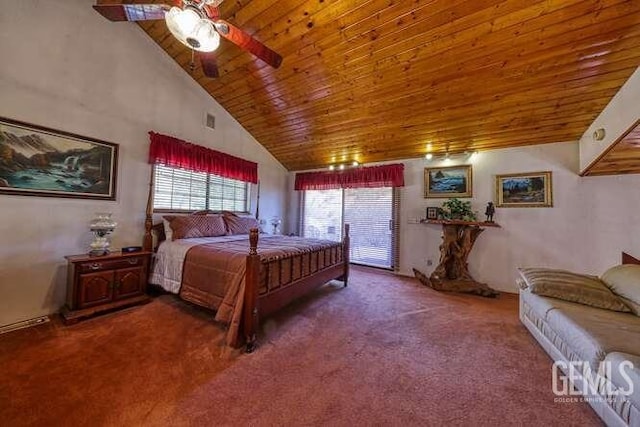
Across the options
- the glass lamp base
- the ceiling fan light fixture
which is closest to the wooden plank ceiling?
the ceiling fan light fixture

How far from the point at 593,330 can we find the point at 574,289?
0.67m

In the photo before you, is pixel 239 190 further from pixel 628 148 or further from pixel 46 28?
pixel 628 148

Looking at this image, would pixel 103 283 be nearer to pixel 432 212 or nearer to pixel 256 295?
pixel 256 295

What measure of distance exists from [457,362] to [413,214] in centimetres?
308

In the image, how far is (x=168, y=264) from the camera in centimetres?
305

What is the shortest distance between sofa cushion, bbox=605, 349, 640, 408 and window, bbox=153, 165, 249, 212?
15.7 ft

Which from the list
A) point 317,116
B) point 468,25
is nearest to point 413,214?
point 317,116

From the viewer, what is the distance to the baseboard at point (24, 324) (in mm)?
2280

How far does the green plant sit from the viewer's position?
405 cm

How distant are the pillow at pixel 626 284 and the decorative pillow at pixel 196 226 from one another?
184 inches

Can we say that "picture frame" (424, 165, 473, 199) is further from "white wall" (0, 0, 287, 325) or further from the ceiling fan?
"white wall" (0, 0, 287, 325)

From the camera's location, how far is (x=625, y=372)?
1.21 metres

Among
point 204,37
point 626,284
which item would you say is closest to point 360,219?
point 626,284

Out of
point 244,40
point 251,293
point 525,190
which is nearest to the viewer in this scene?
point 244,40
